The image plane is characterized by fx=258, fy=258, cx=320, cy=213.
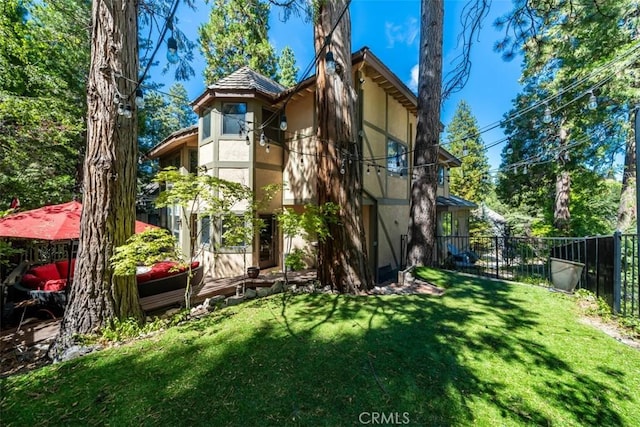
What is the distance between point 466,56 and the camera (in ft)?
18.3

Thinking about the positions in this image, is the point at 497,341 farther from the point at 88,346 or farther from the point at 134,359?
the point at 88,346

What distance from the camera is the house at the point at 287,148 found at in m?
9.43

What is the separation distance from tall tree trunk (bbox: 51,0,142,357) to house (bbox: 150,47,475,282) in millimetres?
4422

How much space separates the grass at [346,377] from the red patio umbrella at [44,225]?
2.72m

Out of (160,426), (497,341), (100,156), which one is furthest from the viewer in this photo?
(100,156)

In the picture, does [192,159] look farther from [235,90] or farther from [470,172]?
[470,172]

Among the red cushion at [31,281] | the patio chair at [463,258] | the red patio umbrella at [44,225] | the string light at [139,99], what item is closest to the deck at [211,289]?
the red patio umbrella at [44,225]

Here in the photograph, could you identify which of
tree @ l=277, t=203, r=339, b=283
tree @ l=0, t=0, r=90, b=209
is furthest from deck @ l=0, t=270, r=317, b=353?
tree @ l=0, t=0, r=90, b=209

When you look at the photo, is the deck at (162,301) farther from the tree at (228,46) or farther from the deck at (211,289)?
the tree at (228,46)

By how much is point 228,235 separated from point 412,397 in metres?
4.50

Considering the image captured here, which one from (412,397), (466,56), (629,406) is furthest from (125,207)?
(466,56)

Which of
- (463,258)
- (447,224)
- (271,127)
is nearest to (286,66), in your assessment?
(271,127)

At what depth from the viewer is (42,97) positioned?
9992 millimetres

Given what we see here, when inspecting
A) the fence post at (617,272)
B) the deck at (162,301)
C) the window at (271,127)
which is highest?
the window at (271,127)
